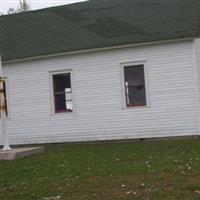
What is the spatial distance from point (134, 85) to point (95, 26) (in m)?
3.29

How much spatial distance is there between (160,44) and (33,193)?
12.3 metres

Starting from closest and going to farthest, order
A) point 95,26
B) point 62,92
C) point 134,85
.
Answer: point 134,85 < point 62,92 < point 95,26

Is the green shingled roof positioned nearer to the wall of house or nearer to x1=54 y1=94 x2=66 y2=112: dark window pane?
the wall of house

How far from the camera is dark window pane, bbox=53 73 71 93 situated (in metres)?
24.0

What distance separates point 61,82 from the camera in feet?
79.2

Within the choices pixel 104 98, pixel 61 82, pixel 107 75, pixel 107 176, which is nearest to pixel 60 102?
pixel 61 82

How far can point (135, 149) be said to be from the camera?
18281 mm

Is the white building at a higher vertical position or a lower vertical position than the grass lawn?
higher

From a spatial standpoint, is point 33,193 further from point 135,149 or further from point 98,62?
point 98,62

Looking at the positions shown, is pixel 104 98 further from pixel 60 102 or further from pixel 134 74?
pixel 60 102

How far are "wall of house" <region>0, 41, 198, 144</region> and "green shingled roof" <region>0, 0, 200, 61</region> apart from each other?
417 mm

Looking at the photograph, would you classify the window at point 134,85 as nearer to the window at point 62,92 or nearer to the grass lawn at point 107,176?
the window at point 62,92

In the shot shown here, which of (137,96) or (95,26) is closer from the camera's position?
(137,96)

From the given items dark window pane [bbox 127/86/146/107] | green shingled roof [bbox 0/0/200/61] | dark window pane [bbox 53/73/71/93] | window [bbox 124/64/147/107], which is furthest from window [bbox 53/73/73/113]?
dark window pane [bbox 127/86/146/107]
